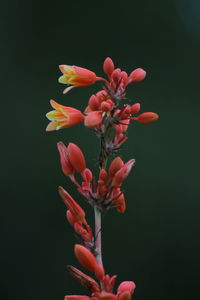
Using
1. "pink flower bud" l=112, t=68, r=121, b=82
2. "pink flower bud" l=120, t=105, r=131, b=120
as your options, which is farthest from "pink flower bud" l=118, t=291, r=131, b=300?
"pink flower bud" l=112, t=68, r=121, b=82

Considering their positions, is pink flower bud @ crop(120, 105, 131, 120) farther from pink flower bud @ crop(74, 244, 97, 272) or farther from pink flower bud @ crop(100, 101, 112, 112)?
pink flower bud @ crop(74, 244, 97, 272)

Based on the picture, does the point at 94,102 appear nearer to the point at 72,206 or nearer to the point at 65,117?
the point at 65,117

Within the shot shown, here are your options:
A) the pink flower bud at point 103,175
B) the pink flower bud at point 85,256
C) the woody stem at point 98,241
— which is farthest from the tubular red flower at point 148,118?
the pink flower bud at point 85,256

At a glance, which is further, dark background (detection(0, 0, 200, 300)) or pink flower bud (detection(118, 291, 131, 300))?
dark background (detection(0, 0, 200, 300))

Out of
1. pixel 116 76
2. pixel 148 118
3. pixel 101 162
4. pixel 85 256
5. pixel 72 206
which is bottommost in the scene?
pixel 85 256

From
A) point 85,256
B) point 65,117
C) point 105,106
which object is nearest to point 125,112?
point 105,106
